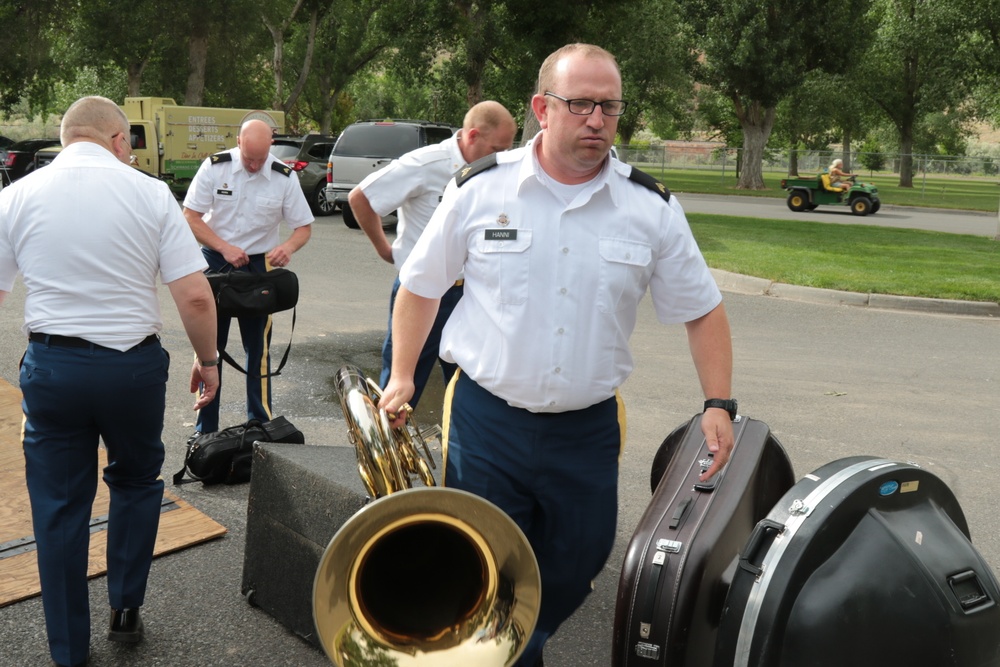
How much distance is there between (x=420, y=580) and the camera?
2.69 m

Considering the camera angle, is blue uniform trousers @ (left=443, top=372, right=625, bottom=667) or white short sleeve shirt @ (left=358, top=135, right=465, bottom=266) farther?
white short sleeve shirt @ (left=358, top=135, right=465, bottom=266)

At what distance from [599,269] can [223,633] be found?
1938 mm

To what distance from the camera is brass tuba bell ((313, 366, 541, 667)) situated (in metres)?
2.47

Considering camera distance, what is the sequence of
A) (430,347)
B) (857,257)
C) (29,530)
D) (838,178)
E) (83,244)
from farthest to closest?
(838,178)
(857,257)
(430,347)
(29,530)
(83,244)

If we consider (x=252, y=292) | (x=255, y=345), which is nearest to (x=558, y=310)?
(x=252, y=292)

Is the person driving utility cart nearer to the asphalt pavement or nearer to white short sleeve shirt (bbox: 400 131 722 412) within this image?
the asphalt pavement

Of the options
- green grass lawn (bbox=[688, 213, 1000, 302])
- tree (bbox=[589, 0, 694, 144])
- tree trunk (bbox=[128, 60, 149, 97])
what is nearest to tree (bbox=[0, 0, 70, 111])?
tree trunk (bbox=[128, 60, 149, 97])

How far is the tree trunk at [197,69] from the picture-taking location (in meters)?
31.6

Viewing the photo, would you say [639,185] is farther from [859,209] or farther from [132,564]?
[859,209]

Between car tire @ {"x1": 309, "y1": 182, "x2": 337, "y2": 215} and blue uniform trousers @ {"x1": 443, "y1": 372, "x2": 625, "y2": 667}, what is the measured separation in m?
17.5

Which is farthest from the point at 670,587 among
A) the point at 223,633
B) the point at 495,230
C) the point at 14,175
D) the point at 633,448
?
the point at 14,175

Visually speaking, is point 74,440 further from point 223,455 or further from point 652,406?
point 652,406

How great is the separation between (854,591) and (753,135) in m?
34.2

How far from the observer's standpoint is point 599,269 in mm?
2830
